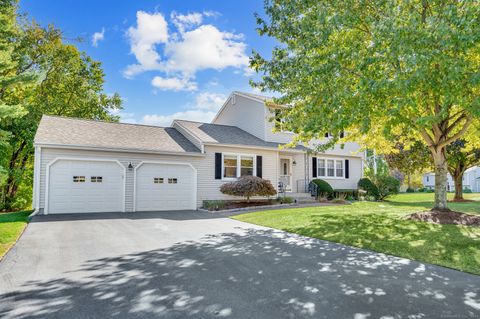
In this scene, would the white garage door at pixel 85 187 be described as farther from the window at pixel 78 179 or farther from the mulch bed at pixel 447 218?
the mulch bed at pixel 447 218

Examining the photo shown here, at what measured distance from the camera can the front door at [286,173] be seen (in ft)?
63.6

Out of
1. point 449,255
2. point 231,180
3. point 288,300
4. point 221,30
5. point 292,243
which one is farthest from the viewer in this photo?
point 231,180

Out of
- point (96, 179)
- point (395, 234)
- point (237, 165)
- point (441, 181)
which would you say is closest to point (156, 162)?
point (96, 179)

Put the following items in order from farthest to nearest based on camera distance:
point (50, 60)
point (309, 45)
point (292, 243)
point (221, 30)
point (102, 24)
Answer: point (50, 60)
point (102, 24)
point (221, 30)
point (309, 45)
point (292, 243)

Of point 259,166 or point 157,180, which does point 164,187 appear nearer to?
point 157,180

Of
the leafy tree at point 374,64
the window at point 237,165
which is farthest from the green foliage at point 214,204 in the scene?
the leafy tree at point 374,64

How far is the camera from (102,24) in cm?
1778

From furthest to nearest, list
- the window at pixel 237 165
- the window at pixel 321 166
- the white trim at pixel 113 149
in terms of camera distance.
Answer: the window at pixel 321 166 → the window at pixel 237 165 → the white trim at pixel 113 149

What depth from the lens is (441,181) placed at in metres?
10.2

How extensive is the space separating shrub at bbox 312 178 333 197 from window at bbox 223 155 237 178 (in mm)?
5763

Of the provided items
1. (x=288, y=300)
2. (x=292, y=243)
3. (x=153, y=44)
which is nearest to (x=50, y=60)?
(x=153, y=44)

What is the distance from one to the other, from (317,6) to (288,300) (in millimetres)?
7646

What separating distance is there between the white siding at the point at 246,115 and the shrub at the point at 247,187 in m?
4.45

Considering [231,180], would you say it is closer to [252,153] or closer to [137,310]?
[252,153]
